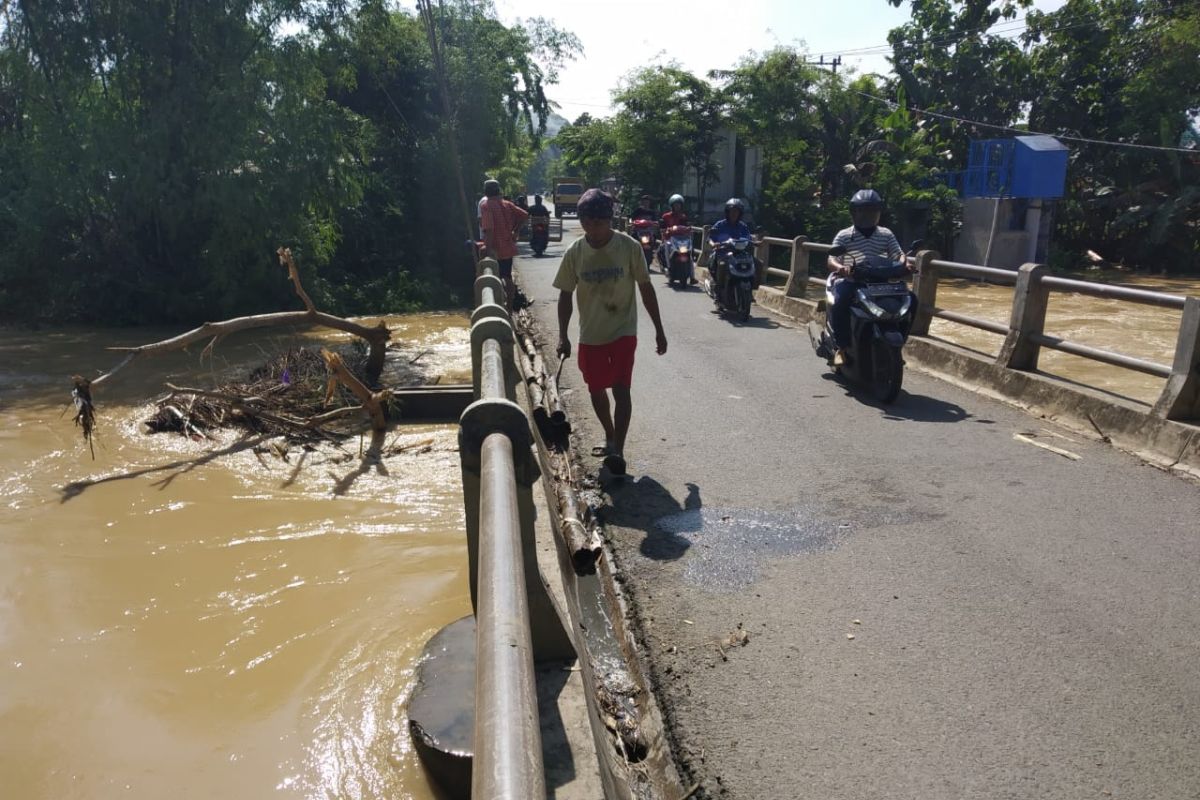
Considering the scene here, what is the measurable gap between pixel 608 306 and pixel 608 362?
0.38 meters

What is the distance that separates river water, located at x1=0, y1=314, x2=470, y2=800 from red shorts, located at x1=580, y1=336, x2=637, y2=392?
1.53 m

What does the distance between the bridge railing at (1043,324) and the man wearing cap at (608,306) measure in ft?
11.5

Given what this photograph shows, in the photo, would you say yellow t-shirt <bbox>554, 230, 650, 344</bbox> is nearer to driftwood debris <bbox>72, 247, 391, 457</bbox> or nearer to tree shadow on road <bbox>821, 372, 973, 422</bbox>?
tree shadow on road <bbox>821, 372, 973, 422</bbox>

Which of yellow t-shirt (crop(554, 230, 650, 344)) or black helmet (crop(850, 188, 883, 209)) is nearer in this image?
yellow t-shirt (crop(554, 230, 650, 344))

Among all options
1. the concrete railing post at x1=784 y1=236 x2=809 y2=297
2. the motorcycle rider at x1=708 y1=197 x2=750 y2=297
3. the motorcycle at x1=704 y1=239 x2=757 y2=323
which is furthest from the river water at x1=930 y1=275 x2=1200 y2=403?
the motorcycle rider at x1=708 y1=197 x2=750 y2=297

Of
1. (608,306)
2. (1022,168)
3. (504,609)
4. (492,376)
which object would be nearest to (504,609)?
(504,609)

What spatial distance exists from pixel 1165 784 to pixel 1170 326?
15.1 meters

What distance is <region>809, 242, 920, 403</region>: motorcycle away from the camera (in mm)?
7898

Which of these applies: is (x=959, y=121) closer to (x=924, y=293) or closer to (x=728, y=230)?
(x=728, y=230)

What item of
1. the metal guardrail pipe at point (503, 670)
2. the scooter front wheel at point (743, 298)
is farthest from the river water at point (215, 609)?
the scooter front wheel at point (743, 298)

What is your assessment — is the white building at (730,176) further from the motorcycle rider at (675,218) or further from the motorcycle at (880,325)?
the motorcycle at (880,325)

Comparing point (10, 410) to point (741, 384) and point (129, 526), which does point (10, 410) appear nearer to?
point (129, 526)

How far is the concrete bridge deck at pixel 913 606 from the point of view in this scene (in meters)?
3.11

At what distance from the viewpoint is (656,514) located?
5.43 metres
